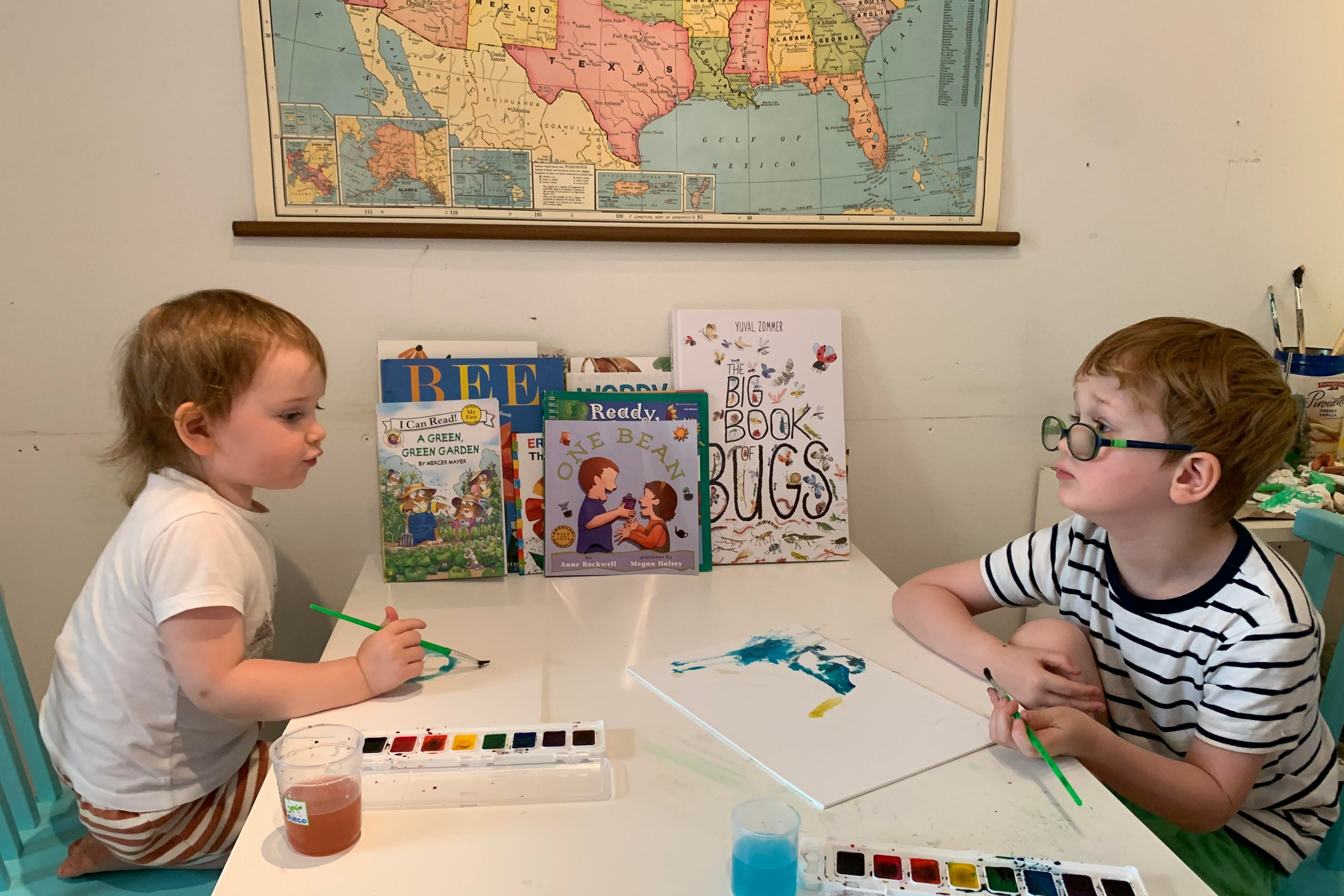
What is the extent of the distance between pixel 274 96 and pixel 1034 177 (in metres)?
1.18

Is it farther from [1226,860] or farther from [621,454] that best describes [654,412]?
[1226,860]

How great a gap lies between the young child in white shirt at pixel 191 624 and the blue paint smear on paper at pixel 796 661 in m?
0.31

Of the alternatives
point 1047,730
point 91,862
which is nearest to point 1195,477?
point 1047,730

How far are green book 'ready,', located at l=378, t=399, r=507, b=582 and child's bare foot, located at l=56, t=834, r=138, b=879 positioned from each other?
0.45m

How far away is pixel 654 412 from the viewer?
1.34 m

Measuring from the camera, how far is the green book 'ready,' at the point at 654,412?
4.35 feet

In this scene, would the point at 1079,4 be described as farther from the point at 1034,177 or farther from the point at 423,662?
→ the point at 423,662

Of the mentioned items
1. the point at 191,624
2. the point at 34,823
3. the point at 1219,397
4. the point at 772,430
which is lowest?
the point at 34,823

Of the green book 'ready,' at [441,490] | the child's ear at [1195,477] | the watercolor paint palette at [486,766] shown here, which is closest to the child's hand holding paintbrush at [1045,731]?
the child's ear at [1195,477]

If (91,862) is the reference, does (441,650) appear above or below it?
above

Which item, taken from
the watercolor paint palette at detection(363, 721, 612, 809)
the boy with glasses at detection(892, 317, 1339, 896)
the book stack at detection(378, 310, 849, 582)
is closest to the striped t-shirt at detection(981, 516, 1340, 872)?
the boy with glasses at detection(892, 317, 1339, 896)

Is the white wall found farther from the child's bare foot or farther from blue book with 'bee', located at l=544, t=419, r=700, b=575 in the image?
the child's bare foot

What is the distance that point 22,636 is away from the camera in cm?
140

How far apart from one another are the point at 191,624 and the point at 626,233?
808mm
